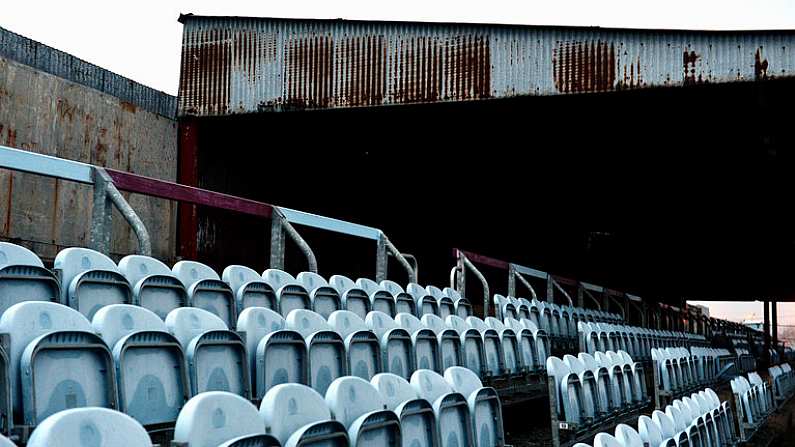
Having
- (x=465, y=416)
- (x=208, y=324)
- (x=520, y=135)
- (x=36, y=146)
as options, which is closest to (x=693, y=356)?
(x=520, y=135)

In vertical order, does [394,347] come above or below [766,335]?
above

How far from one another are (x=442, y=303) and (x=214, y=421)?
4783 mm

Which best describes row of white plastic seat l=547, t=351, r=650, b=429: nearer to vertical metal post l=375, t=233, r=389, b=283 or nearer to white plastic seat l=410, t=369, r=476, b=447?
white plastic seat l=410, t=369, r=476, b=447

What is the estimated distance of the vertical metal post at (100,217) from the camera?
16.3 ft

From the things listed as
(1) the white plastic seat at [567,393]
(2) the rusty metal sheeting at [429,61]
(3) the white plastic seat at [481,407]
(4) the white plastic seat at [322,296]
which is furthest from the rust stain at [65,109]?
(3) the white plastic seat at [481,407]

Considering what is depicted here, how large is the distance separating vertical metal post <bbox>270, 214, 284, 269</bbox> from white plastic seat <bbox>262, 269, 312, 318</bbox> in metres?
0.78

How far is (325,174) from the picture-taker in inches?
624

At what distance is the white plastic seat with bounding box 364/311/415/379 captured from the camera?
15.9 ft

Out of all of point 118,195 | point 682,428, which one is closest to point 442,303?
point 682,428

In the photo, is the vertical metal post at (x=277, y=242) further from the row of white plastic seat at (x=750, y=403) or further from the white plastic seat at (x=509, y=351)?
the row of white plastic seat at (x=750, y=403)

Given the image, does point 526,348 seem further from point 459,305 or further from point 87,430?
point 87,430

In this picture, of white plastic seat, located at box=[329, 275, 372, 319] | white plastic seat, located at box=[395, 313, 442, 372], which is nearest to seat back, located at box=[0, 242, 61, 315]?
white plastic seat, located at box=[395, 313, 442, 372]

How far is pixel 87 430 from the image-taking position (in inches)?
85.0

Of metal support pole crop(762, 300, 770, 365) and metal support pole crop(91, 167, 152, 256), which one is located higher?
metal support pole crop(91, 167, 152, 256)
